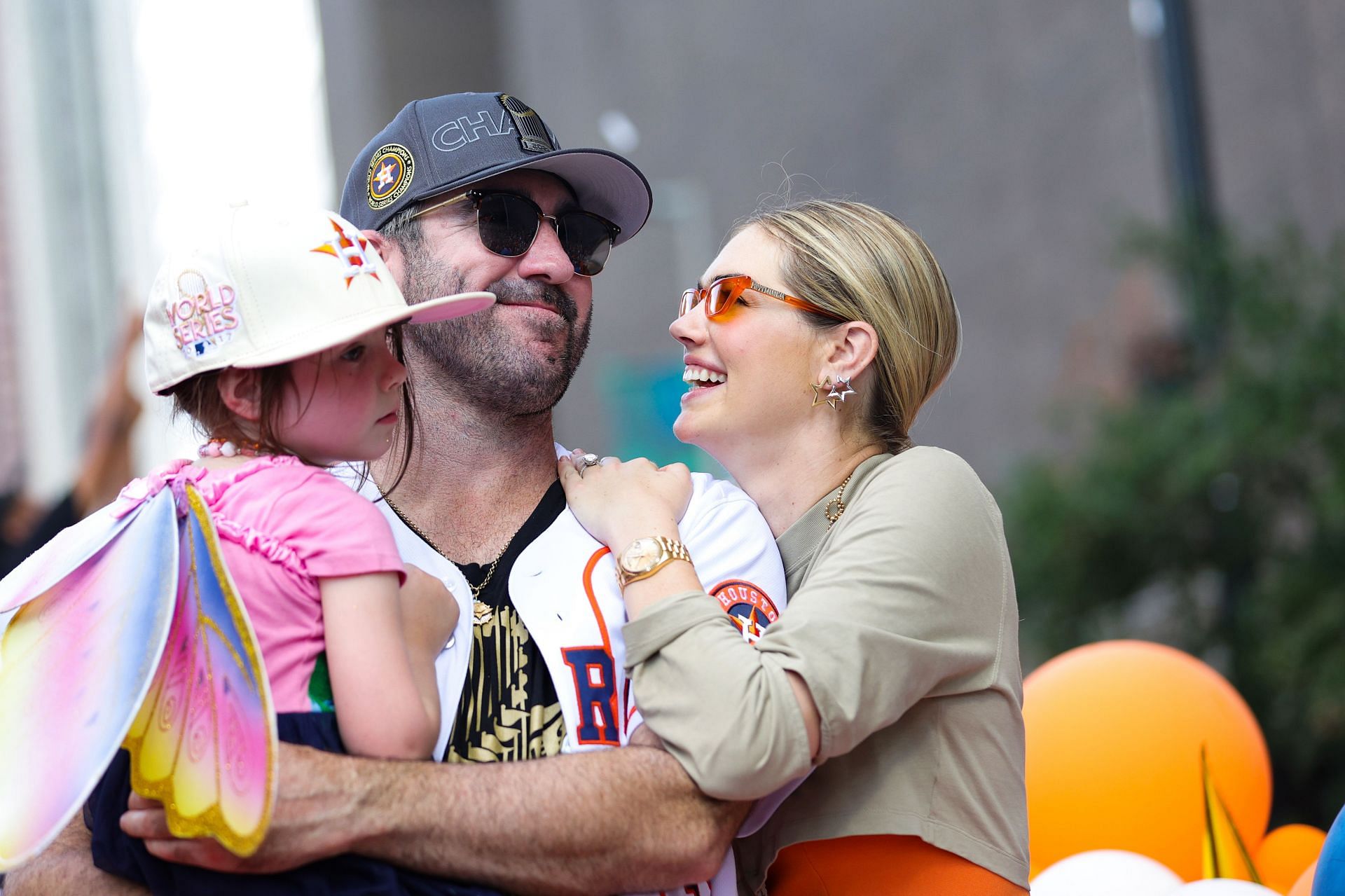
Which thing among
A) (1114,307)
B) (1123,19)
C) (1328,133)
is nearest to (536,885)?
(1328,133)

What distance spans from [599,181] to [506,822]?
129 cm

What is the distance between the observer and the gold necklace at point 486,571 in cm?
204

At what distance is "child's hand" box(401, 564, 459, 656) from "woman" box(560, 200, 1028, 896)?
250 mm

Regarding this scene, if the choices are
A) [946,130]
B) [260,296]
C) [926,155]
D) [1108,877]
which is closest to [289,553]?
[260,296]

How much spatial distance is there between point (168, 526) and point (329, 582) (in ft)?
0.64

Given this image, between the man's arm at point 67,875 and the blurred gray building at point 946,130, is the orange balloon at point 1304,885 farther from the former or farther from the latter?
the man's arm at point 67,875

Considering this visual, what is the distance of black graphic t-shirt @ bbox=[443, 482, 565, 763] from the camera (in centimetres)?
189

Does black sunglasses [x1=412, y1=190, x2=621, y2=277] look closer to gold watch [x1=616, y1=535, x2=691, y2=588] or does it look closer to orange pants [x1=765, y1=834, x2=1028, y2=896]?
gold watch [x1=616, y1=535, x2=691, y2=588]

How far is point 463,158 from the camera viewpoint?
2402 millimetres

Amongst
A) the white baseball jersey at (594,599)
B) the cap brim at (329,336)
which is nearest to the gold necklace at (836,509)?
the white baseball jersey at (594,599)

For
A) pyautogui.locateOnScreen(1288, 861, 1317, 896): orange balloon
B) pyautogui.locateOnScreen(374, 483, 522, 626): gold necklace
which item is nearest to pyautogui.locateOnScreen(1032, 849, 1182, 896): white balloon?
pyautogui.locateOnScreen(1288, 861, 1317, 896): orange balloon

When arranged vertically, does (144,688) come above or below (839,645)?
above

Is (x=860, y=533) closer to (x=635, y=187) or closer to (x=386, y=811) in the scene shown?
(x=386, y=811)

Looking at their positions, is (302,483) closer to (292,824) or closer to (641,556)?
(292,824)
